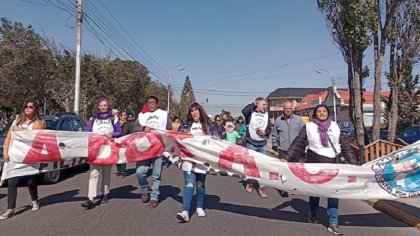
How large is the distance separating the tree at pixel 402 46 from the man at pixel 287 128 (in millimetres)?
7874

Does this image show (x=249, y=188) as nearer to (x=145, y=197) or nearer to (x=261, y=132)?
(x=261, y=132)

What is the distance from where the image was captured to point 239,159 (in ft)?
20.6

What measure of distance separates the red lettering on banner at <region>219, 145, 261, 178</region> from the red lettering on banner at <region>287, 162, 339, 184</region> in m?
0.54

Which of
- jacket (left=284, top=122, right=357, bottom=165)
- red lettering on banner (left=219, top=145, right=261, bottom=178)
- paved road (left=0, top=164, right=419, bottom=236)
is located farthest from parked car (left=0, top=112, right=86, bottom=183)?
jacket (left=284, top=122, right=357, bottom=165)

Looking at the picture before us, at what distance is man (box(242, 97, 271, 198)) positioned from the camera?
8266mm

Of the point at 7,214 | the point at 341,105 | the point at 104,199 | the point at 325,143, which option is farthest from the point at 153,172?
the point at 341,105

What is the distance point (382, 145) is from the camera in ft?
40.7

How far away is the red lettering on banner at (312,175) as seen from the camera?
225 inches

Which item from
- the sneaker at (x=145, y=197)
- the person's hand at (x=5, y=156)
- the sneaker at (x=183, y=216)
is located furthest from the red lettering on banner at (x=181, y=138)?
the person's hand at (x=5, y=156)

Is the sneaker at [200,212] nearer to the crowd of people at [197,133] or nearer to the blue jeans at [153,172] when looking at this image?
the crowd of people at [197,133]

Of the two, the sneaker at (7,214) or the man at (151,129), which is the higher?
the man at (151,129)

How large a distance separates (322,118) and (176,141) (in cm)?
227

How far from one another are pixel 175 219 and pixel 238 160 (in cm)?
126

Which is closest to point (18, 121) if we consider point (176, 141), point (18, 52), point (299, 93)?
point (176, 141)
